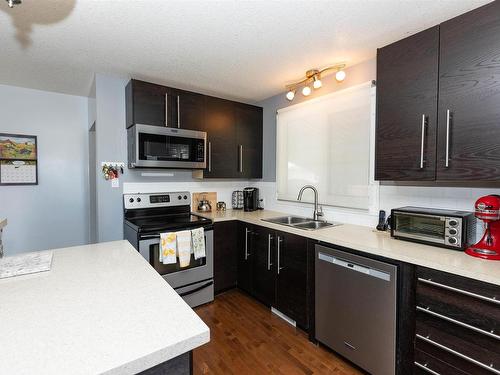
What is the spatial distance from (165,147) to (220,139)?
2.20 ft

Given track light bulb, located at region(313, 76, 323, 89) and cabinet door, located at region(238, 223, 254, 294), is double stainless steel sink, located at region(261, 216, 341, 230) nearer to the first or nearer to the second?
cabinet door, located at region(238, 223, 254, 294)

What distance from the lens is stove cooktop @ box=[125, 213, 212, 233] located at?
86.8 inches

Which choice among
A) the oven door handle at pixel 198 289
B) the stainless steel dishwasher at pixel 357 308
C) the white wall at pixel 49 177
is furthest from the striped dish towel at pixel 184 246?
the white wall at pixel 49 177

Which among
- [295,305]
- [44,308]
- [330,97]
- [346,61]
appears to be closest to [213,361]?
[295,305]

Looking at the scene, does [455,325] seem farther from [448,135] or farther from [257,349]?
[257,349]

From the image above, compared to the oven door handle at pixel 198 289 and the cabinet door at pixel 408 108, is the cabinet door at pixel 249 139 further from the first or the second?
the cabinet door at pixel 408 108

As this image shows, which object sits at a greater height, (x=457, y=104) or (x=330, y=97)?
(x=330, y=97)

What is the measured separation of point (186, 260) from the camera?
91.8 inches

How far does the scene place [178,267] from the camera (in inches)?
93.4

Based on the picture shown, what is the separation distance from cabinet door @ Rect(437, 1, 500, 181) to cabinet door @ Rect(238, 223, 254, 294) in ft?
5.61

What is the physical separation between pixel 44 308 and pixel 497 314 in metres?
1.79

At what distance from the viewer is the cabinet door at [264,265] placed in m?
2.36

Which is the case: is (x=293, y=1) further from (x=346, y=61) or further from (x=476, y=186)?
(x=476, y=186)

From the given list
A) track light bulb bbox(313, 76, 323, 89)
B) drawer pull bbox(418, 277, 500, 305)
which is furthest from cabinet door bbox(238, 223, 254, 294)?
drawer pull bbox(418, 277, 500, 305)
